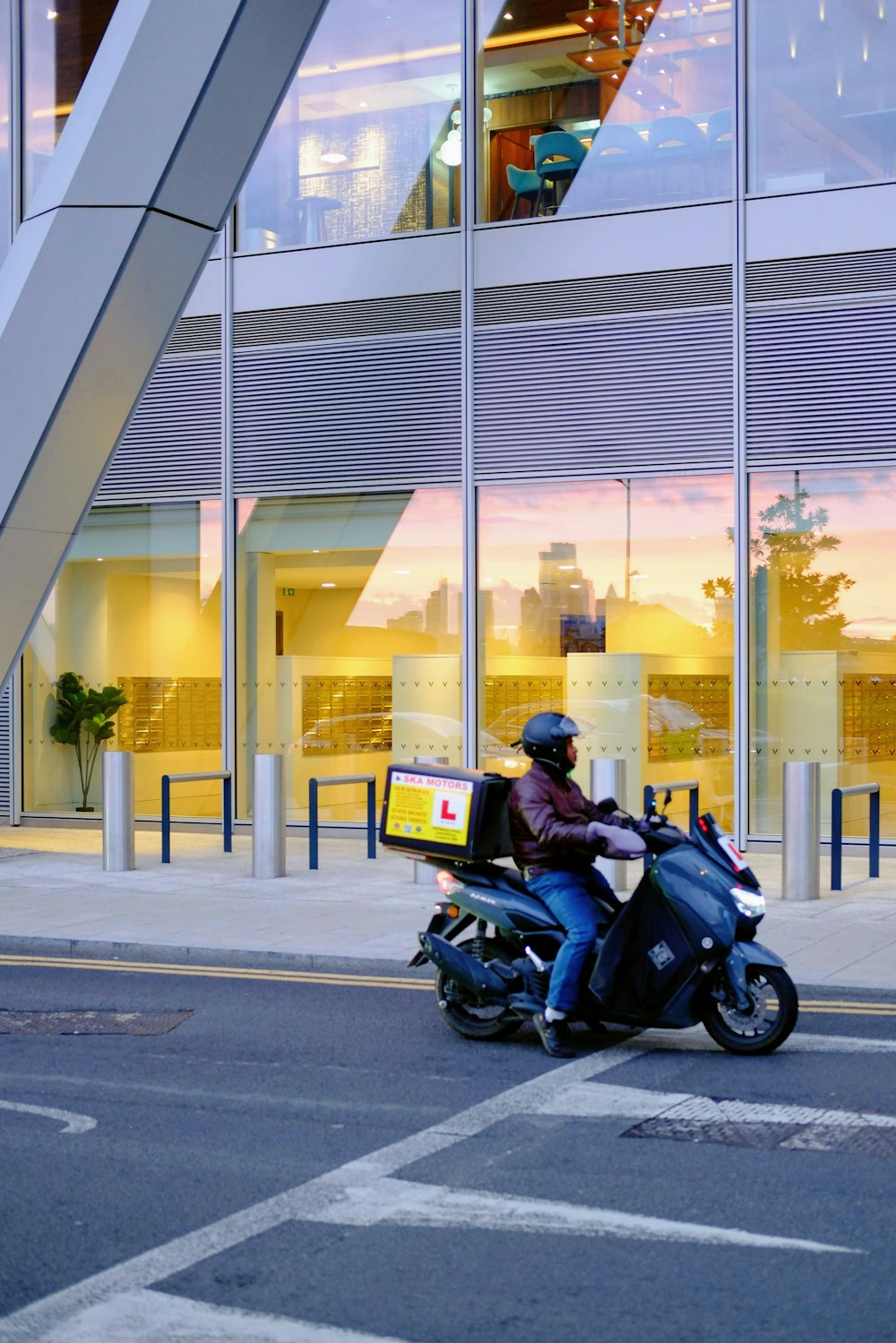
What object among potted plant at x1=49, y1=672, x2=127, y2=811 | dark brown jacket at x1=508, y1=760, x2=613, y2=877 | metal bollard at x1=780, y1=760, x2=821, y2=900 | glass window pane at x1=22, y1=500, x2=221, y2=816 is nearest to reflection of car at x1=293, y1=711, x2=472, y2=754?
glass window pane at x1=22, y1=500, x2=221, y2=816

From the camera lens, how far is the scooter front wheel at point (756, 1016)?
7.11m

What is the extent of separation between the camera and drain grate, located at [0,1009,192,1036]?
7898mm

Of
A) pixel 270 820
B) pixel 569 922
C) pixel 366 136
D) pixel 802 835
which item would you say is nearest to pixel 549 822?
pixel 569 922

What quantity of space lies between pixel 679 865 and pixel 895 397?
904cm

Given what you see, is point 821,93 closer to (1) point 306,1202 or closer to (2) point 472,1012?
(2) point 472,1012

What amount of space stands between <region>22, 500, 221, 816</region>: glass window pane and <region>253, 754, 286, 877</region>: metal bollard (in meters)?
3.97

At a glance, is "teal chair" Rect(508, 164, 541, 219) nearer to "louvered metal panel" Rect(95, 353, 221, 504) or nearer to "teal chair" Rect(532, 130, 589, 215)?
"teal chair" Rect(532, 130, 589, 215)

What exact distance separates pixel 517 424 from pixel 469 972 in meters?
9.86

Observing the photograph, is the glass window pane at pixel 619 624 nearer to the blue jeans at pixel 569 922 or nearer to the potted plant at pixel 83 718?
the potted plant at pixel 83 718

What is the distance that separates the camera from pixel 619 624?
1594 centimetres

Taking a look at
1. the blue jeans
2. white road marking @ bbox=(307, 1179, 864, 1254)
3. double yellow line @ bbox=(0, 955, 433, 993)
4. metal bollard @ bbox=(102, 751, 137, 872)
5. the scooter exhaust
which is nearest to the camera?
white road marking @ bbox=(307, 1179, 864, 1254)

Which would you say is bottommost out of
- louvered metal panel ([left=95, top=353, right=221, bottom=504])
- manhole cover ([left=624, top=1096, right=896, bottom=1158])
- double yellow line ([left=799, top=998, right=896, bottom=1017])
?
double yellow line ([left=799, top=998, right=896, bottom=1017])

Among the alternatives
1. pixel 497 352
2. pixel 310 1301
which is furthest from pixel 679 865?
pixel 497 352

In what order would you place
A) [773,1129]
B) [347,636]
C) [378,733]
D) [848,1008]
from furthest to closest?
[347,636] < [378,733] < [848,1008] < [773,1129]
